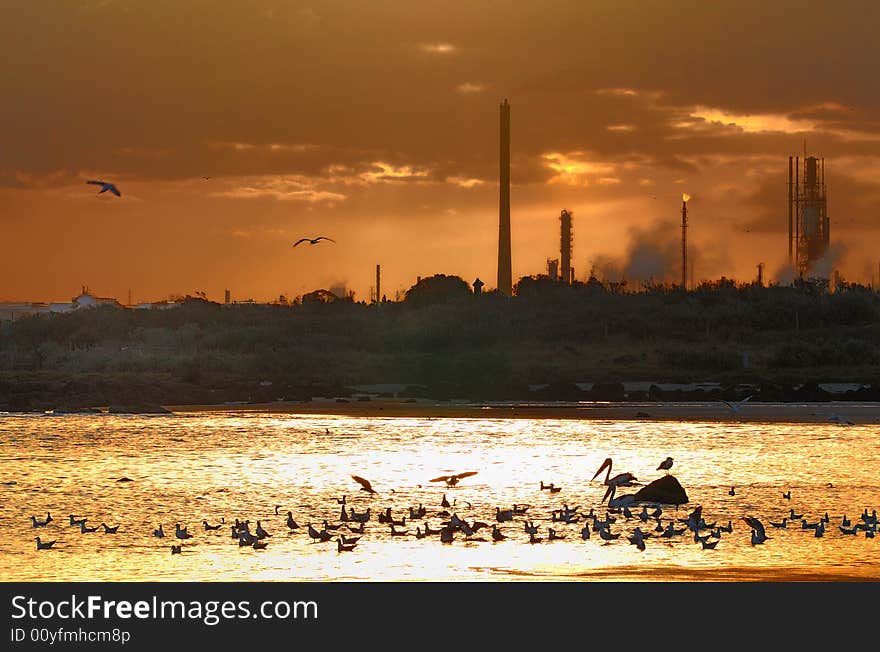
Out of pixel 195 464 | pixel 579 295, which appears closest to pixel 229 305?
Result: pixel 579 295

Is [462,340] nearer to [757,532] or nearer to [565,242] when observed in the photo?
[565,242]

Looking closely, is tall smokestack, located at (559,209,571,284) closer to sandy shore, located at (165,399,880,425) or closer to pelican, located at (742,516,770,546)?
sandy shore, located at (165,399,880,425)

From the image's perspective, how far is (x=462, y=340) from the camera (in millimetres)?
100562

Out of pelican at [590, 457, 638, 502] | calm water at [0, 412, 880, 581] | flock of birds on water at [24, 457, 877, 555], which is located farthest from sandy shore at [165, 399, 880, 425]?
flock of birds on water at [24, 457, 877, 555]

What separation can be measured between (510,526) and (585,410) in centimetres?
3744

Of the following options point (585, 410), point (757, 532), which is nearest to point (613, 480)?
point (757, 532)

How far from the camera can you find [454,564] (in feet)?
76.3

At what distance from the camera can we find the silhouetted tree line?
3317 inches

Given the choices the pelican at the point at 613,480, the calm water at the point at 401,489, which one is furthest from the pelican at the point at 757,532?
the pelican at the point at 613,480

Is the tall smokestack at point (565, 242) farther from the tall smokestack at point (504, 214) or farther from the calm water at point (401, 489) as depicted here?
the calm water at point (401, 489)
